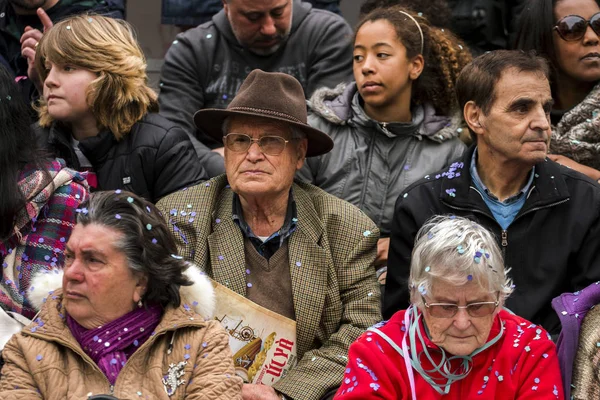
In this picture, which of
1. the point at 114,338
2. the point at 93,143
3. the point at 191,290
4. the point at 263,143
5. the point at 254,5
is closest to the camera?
the point at 114,338

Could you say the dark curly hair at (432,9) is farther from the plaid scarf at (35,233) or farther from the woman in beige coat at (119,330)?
the woman in beige coat at (119,330)

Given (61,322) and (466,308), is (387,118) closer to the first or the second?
(466,308)

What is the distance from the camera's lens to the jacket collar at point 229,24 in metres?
6.29

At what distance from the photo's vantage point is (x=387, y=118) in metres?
5.73

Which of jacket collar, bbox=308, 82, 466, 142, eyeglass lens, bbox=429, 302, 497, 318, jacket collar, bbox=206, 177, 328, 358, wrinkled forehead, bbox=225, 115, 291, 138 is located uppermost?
wrinkled forehead, bbox=225, 115, 291, 138

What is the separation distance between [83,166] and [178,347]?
Answer: 65.7 inches

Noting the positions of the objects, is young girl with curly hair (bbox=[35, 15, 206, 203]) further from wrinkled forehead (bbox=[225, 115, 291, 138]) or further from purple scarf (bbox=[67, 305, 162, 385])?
purple scarf (bbox=[67, 305, 162, 385])

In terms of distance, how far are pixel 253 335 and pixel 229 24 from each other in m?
2.29

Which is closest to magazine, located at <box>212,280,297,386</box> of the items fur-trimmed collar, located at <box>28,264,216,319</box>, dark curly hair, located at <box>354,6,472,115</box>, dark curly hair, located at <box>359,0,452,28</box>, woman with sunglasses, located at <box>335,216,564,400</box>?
fur-trimmed collar, located at <box>28,264,216,319</box>

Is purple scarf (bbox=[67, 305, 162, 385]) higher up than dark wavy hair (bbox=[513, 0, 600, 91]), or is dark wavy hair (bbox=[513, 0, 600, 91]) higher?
dark wavy hair (bbox=[513, 0, 600, 91])

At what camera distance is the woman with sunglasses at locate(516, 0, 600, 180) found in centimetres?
558

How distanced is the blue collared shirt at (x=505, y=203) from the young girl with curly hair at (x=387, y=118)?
30.3 inches

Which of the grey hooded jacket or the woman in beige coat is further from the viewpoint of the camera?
the grey hooded jacket

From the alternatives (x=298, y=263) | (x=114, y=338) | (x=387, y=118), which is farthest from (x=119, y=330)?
(x=387, y=118)
